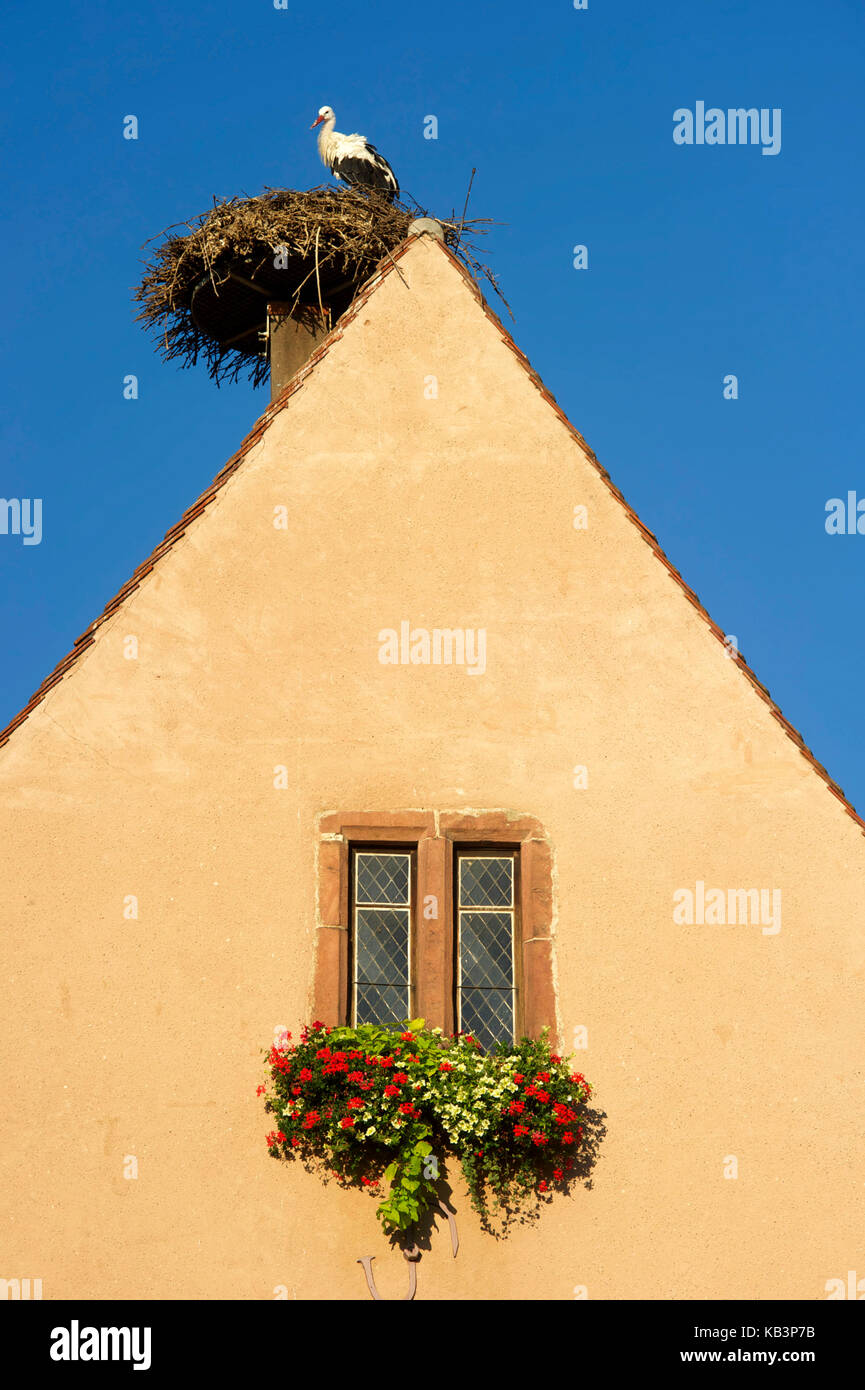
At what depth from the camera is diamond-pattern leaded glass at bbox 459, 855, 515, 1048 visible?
1037 centimetres

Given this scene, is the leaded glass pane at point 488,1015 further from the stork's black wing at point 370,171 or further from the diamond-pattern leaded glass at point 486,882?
the stork's black wing at point 370,171

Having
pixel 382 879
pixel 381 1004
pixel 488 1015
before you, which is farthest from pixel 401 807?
pixel 488 1015

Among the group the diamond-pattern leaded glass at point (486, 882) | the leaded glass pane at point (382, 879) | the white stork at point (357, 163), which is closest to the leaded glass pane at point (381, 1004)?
the leaded glass pane at point (382, 879)

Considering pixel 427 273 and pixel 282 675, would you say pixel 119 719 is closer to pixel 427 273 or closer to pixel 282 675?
pixel 282 675

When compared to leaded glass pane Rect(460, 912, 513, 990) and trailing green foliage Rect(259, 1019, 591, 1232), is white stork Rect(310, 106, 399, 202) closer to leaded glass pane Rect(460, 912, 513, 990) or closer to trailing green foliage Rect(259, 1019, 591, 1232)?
leaded glass pane Rect(460, 912, 513, 990)

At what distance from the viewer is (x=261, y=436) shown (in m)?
11.3

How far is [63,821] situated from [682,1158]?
3.81 m

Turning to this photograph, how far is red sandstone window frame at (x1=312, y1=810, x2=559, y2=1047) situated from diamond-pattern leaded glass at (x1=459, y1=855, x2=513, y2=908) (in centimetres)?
8

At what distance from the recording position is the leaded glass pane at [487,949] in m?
10.5

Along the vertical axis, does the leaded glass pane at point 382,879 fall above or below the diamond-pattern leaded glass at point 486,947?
above

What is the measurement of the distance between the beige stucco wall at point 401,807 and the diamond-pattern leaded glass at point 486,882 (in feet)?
1.06

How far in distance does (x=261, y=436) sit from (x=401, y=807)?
2448 mm

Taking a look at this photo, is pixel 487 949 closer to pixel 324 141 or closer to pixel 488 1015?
pixel 488 1015

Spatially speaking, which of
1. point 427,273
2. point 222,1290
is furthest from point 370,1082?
point 427,273
